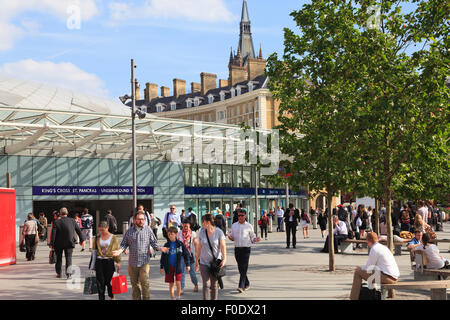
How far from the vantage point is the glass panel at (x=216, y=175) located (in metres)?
44.0

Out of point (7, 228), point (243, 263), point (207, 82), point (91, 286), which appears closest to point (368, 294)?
point (243, 263)

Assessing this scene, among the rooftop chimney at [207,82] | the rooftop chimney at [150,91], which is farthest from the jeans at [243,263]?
the rooftop chimney at [150,91]

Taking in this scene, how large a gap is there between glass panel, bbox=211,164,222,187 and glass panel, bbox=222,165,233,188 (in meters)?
0.44

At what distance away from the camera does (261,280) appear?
42.9 feet

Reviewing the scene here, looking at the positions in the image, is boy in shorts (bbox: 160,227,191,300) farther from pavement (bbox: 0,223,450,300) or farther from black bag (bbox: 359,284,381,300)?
black bag (bbox: 359,284,381,300)

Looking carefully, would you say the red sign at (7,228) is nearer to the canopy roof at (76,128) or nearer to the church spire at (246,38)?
the canopy roof at (76,128)

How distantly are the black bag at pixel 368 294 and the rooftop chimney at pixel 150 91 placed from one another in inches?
4000

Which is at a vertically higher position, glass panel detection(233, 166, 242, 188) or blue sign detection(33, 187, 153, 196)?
glass panel detection(233, 166, 242, 188)

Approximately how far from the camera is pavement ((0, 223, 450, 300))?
10.9m

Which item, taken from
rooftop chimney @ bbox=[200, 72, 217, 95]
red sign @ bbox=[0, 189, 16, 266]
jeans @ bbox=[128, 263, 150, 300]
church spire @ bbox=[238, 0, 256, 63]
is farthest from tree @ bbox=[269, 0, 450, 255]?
church spire @ bbox=[238, 0, 256, 63]

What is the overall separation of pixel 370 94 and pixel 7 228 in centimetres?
1186

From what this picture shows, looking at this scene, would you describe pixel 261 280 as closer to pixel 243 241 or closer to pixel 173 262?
pixel 243 241

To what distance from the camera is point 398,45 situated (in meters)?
12.6

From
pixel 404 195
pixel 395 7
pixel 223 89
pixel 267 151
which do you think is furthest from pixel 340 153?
pixel 223 89
